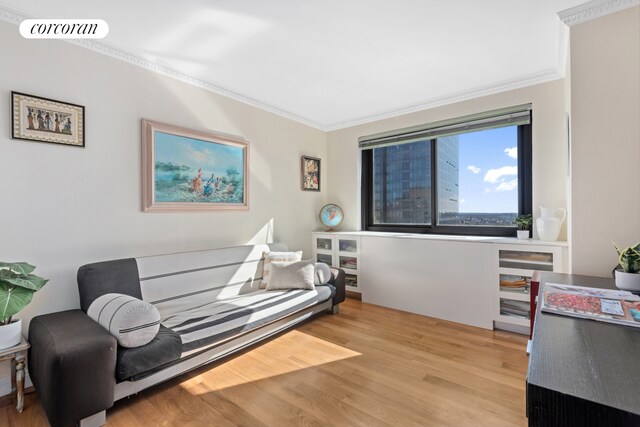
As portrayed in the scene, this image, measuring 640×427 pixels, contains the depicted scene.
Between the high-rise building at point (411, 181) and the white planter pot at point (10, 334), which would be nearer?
the white planter pot at point (10, 334)

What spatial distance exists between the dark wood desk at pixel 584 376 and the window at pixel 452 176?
2.54 meters

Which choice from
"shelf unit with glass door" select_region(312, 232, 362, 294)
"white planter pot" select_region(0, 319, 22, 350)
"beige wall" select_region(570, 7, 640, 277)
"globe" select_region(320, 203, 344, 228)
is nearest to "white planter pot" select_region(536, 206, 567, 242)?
"beige wall" select_region(570, 7, 640, 277)

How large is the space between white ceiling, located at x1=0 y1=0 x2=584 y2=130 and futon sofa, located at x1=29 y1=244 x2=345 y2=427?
64.8 inches

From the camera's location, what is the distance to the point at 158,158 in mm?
2551

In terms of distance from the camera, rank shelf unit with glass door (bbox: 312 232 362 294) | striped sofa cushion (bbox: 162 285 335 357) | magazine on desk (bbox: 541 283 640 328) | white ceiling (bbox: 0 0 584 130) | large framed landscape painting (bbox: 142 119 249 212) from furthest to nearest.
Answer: shelf unit with glass door (bbox: 312 232 362 294)
large framed landscape painting (bbox: 142 119 249 212)
striped sofa cushion (bbox: 162 285 335 357)
white ceiling (bbox: 0 0 584 130)
magazine on desk (bbox: 541 283 640 328)

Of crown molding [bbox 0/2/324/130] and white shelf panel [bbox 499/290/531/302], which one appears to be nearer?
crown molding [bbox 0/2/324/130]

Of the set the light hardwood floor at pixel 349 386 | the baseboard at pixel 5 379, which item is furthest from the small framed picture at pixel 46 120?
the light hardwood floor at pixel 349 386

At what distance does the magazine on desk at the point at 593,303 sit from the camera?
1006 mm

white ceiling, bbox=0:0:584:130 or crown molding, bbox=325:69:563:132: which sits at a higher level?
white ceiling, bbox=0:0:584:130

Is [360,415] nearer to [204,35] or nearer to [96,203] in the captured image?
[96,203]

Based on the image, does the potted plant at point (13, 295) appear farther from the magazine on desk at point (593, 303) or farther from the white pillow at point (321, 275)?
the magazine on desk at point (593, 303)

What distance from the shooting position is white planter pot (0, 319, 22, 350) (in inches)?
62.3

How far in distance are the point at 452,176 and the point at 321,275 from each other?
1978mm

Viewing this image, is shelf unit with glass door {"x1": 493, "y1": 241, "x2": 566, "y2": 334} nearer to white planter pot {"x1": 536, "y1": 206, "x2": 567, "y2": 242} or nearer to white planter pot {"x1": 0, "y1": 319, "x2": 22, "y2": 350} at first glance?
white planter pot {"x1": 536, "y1": 206, "x2": 567, "y2": 242}
